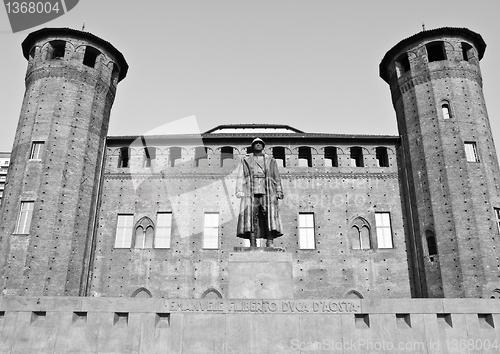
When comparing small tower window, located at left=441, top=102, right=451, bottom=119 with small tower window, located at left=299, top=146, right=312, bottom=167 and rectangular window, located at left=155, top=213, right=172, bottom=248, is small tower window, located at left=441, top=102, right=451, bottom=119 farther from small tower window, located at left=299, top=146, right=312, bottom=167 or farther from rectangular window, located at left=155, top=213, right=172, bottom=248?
rectangular window, located at left=155, top=213, right=172, bottom=248

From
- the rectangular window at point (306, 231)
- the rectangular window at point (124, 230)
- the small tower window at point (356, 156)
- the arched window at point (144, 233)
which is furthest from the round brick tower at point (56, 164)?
the small tower window at point (356, 156)

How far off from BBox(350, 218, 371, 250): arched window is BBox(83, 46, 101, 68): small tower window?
55.6 feet

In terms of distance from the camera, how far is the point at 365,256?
23.1 m

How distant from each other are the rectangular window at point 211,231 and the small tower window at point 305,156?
601 cm

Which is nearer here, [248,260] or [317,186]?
[248,260]

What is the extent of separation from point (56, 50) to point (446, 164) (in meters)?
21.6

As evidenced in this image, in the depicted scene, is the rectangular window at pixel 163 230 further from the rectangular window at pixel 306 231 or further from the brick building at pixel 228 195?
the rectangular window at pixel 306 231

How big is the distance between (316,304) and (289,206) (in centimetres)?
1544

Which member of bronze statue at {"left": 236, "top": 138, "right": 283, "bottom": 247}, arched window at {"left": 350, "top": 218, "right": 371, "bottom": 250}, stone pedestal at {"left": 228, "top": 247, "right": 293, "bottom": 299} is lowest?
stone pedestal at {"left": 228, "top": 247, "right": 293, "bottom": 299}

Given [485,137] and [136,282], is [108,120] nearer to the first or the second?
[136,282]

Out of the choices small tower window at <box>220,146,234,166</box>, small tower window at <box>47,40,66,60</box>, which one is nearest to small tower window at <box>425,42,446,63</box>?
small tower window at <box>220,146,234,166</box>

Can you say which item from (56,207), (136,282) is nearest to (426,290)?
(136,282)

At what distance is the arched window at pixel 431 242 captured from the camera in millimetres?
21688

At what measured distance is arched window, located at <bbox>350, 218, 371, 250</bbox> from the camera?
23531 mm
